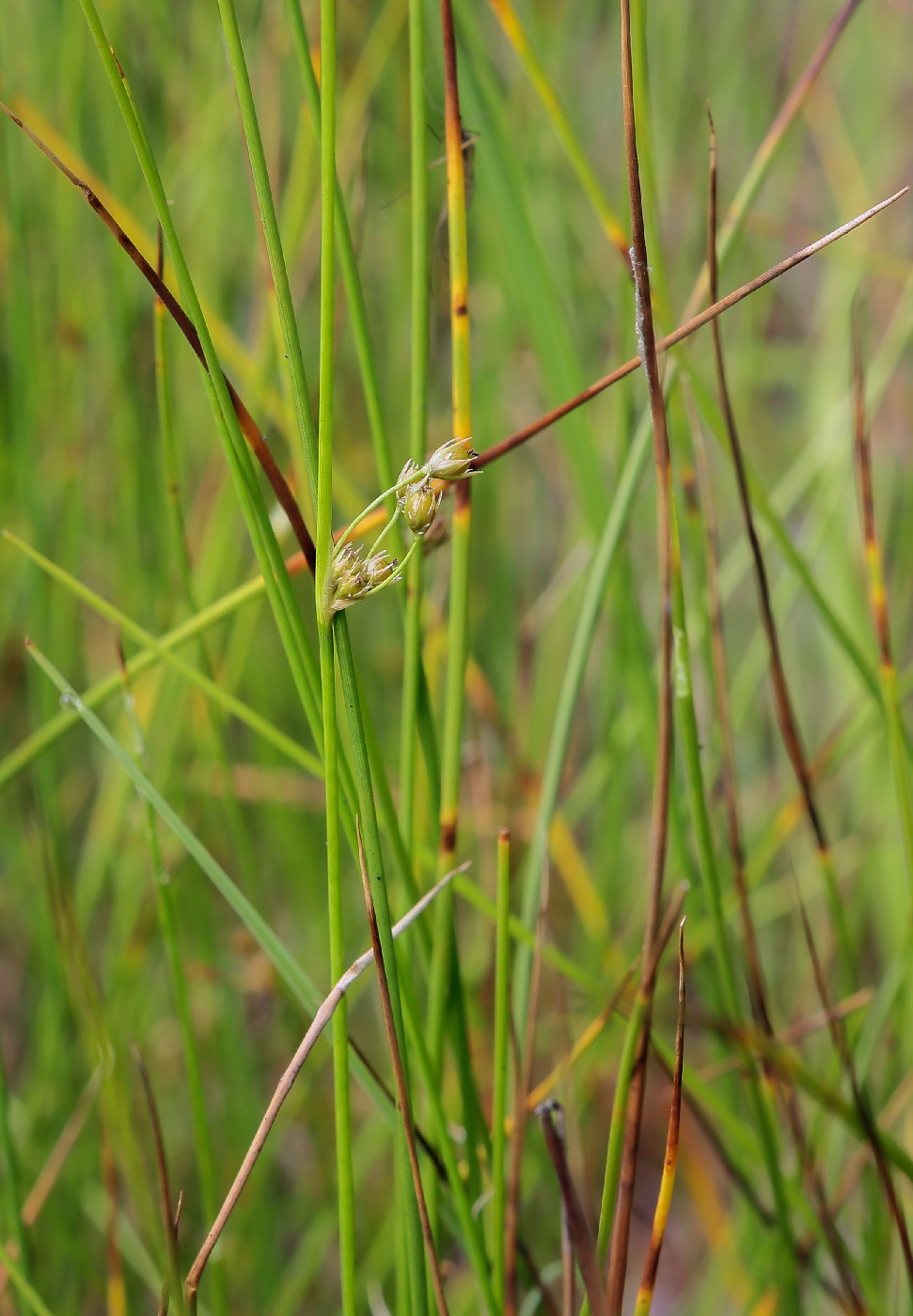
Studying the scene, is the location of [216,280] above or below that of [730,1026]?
above

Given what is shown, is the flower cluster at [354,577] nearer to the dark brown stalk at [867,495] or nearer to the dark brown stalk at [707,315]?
the dark brown stalk at [707,315]

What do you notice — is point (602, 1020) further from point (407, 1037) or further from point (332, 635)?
point (332, 635)

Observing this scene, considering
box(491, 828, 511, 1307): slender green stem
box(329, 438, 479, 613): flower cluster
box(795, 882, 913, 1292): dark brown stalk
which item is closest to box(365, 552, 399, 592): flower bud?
box(329, 438, 479, 613): flower cluster

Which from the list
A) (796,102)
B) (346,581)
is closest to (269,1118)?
(346,581)

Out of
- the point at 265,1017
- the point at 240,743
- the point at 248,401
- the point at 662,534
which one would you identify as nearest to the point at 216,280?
the point at 248,401

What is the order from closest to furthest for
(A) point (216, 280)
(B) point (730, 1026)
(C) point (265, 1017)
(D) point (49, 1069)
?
(B) point (730, 1026) → (D) point (49, 1069) → (A) point (216, 280) → (C) point (265, 1017)

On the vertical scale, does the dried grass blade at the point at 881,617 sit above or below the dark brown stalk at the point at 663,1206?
above

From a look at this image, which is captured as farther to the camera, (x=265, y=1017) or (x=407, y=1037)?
(x=265, y=1017)

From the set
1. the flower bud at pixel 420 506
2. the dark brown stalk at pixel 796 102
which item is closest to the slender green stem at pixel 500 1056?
the flower bud at pixel 420 506
